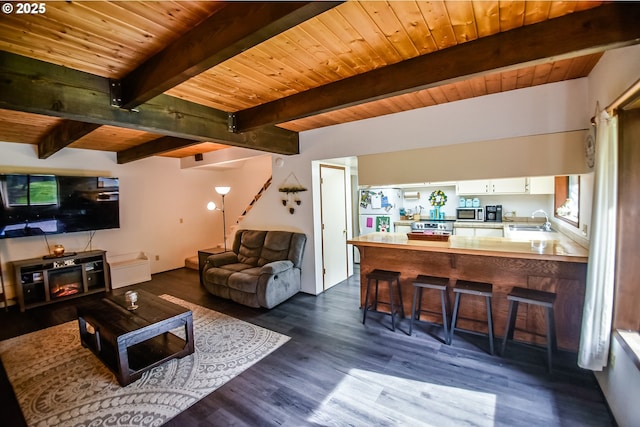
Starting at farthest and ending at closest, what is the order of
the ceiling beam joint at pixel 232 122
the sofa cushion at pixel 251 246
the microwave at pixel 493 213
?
the microwave at pixel 493 213
the sofa cushion at pixel 251 246
the ceiling beam joint at pixel 232 122

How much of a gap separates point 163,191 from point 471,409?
21.3 ft

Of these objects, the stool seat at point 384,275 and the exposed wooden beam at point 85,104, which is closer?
the exposed wooden beam at point 85,104

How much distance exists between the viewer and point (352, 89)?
2.41 meters

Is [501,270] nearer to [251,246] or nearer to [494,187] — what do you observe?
[494,187]

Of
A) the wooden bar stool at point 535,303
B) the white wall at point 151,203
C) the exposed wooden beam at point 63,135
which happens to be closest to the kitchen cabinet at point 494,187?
the wooden bar stool at point 535,303

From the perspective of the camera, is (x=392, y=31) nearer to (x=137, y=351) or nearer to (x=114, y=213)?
(x=137, y=351)

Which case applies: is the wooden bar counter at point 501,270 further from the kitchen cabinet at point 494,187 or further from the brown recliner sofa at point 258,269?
the kitchen cabinet at point 494,187

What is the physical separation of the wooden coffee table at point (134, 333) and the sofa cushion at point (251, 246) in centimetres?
182

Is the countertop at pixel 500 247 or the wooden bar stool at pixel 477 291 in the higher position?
the countertop at pixel 500 247

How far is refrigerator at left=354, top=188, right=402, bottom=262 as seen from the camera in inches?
226

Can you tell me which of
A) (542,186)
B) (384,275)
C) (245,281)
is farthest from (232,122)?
(542,186)

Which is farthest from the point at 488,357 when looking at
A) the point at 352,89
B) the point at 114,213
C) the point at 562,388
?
the point at 114,213

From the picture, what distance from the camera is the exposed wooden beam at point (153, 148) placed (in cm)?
397

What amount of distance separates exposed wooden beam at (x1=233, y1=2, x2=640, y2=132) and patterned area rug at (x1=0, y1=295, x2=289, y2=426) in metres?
2.60
